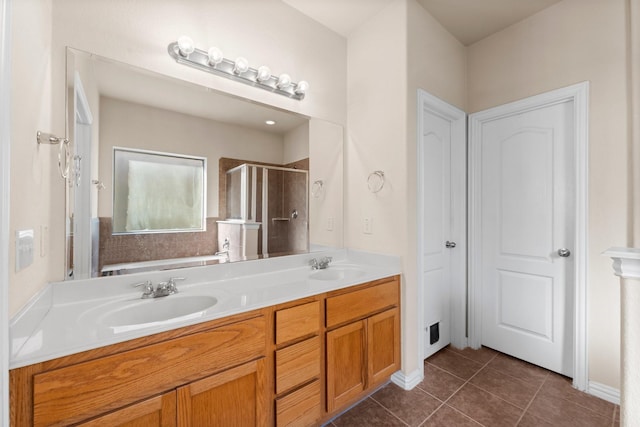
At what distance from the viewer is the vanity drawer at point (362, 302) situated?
1.54 meters

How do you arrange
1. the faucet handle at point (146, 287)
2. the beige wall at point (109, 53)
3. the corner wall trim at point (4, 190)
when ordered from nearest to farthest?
the corner wall trim at point (4, 190) → the beige wall at point (109, 53) → the faucet handle at point (146, 287)

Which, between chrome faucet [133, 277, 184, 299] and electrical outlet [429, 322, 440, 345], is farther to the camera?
electrical outlet [429, 322, 440, 345]

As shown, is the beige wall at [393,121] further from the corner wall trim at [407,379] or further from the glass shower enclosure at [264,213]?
the glass shower enclosure at [264,213]

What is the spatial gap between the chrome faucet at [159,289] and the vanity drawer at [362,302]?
79 centimetres

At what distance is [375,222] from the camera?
2094 mm

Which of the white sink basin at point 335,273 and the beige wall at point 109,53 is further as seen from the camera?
the white sink basin at point 335,273

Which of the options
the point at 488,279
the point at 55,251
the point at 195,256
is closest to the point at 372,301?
the point at 195,256

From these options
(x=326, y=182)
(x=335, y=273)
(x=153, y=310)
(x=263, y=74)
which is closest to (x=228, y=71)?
(x=263, y=74)

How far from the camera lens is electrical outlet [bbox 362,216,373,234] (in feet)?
6.97

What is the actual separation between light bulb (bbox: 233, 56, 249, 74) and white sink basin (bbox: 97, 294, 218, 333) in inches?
51.4

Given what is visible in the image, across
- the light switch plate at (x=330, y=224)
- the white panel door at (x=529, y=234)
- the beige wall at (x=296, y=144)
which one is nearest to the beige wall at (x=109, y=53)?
the beige wall at (x=296, y=144)

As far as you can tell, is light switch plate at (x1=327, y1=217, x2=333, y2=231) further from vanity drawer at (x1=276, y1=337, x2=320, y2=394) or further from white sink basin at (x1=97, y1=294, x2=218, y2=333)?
white sink basin at (x1=97, y1=294, x2=218, y2=333)

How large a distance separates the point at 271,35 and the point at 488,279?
2.59m

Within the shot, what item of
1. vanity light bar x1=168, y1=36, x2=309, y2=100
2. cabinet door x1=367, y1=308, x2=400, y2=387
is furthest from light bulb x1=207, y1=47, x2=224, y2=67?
cabinet door x1=367, y1=308, x2=400, y2=387
